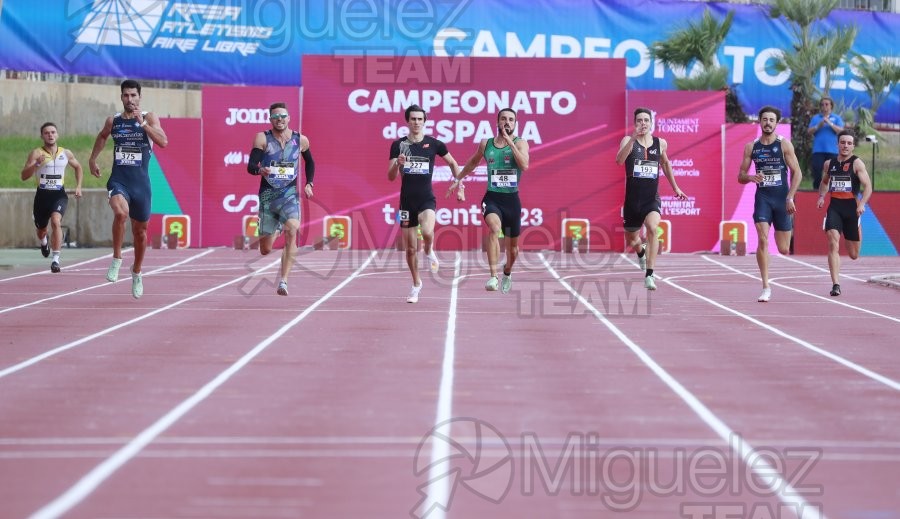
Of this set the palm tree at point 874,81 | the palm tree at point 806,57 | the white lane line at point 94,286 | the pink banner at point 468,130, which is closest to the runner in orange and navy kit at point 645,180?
the white lane line at point 94,286

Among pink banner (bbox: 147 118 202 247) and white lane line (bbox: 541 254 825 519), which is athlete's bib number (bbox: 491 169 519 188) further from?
pink banner (bbox: 147 118 202 247)

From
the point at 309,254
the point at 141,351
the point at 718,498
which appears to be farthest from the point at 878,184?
the point at 718,498

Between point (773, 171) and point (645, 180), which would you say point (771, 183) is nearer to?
point (773, 171)

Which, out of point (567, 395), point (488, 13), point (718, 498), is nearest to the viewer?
point (718, 498)

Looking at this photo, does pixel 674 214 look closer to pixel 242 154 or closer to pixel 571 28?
pixel 571 28

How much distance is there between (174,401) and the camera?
8062 mm

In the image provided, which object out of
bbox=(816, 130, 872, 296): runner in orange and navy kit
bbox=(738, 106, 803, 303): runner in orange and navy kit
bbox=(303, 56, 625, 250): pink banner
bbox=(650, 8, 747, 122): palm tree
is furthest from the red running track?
bbox=(650, 8, 747, 122): palm tree

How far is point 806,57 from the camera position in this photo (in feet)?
102

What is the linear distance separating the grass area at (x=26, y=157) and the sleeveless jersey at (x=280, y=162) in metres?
14.6

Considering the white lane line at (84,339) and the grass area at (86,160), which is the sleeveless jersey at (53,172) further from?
the grass area at (86,160)

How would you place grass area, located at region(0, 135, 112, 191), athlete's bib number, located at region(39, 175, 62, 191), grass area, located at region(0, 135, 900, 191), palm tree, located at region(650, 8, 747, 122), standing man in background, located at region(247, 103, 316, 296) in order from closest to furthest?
standing man in background, located at region(247, 103, 316, 296) → athlete's bib number, located at region(39, 175, 62, 191) → grass area, located at region(0, 135, 112, 191) → grass area, located at region(0, 135, 900, 191) → palm tree, located at region(650, 8, 747, 122)

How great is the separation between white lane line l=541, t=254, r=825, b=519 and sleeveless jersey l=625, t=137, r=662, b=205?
5597 millimetres

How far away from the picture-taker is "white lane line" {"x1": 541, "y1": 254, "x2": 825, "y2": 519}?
18.6 ft

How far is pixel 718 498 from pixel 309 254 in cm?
1916
